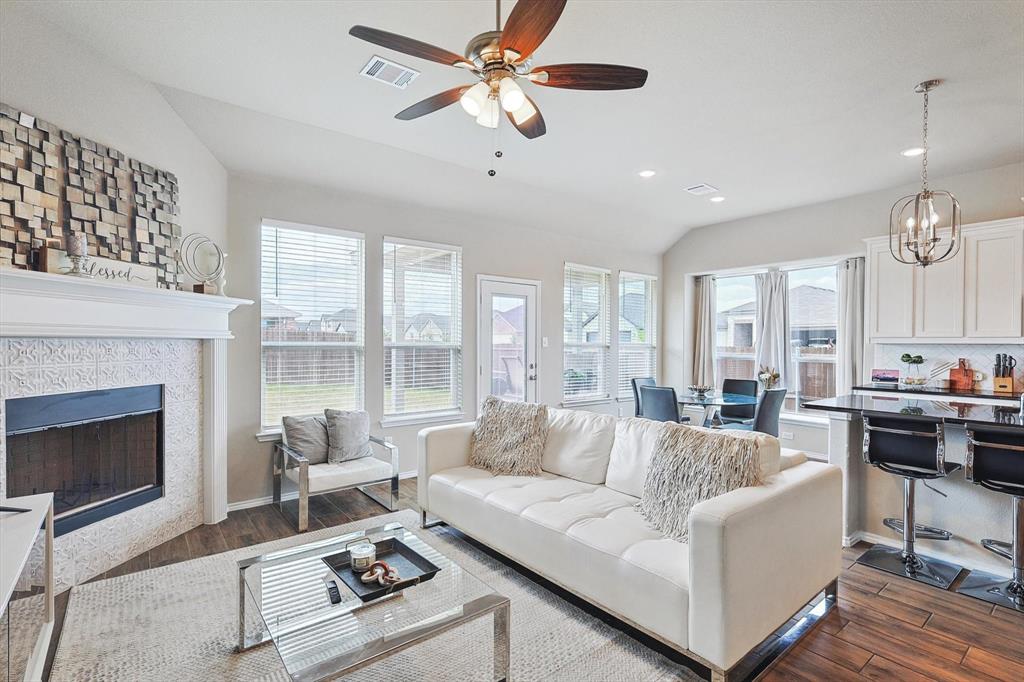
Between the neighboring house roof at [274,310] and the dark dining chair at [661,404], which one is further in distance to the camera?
the dark dining chair at [661,404]

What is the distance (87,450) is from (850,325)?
676 cm

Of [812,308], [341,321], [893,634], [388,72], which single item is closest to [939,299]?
[812,308]

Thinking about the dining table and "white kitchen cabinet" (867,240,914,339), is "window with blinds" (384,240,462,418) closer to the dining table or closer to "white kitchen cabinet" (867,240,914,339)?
the dining table

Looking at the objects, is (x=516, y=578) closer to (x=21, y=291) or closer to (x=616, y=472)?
(x=616, y=472)

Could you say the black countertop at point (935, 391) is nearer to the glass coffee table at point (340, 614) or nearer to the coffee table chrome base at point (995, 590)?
the coffee table chrome base at point (995, 590)

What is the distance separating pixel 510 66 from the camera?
199cm

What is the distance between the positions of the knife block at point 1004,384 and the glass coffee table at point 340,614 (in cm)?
488

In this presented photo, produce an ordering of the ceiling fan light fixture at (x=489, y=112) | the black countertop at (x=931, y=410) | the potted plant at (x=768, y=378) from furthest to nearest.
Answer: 1. the potted plant at (x=768, y=378)
2. the black countertop at (x=931, y=410)
3. the ceiling fan light fixture at (x=489, y=112)

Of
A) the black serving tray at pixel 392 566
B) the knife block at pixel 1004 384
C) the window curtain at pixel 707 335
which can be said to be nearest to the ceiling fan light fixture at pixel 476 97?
the black serving tray at pixel 392 566

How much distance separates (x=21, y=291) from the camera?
7.73 ft

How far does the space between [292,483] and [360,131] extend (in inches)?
112

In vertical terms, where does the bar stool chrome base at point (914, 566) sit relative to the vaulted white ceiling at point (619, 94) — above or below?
below

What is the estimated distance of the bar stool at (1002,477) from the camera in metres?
2.52

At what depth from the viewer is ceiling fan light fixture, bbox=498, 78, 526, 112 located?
204 centimetres
